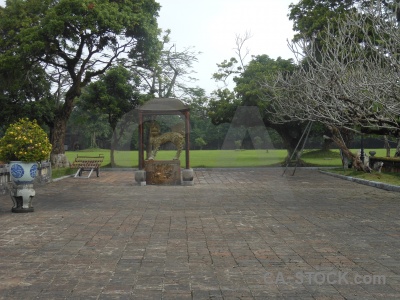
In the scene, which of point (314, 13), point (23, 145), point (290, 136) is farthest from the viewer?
point (290, 136)

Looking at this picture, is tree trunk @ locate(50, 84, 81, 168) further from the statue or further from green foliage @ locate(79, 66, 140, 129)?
the statue

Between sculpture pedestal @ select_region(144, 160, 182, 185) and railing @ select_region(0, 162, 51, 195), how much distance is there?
387cm

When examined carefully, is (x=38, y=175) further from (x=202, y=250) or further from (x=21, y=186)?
(x=202, y=250)

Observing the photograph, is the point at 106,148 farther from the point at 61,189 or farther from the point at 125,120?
the point at 61,189

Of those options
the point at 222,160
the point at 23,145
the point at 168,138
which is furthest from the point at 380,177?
the point at 222,160

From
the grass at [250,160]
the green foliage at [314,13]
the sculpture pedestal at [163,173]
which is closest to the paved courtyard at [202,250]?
the sculpture pedestal at [163,173]

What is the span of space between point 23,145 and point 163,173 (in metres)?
7.62

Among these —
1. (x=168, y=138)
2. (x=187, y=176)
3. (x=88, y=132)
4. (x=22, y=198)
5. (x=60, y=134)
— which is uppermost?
(x=88, y=132)

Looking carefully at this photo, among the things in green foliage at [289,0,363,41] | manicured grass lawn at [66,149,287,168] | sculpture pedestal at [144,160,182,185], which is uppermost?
green foliage at [289,0,363,41]

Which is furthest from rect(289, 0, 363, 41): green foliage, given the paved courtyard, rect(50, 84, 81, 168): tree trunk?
the paved courtyard

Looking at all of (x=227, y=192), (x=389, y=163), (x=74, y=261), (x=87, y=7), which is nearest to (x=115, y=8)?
(x=87, y=7)

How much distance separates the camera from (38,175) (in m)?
17.4

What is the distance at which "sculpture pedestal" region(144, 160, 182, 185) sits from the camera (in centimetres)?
1753

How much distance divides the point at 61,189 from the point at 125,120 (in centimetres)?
1281
